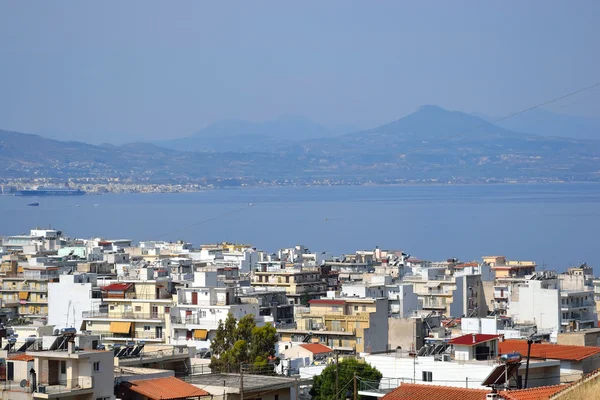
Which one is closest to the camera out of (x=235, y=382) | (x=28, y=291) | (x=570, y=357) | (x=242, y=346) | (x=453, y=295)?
(x=235, y=382)

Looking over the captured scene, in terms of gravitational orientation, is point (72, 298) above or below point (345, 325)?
above

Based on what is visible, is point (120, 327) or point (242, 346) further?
point (120, 327)

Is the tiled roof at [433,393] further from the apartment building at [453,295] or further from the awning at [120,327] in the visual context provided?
the apartment building at [453,295]

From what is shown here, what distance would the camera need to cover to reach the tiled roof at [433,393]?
45.7ft

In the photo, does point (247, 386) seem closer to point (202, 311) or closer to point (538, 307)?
point (202, 311)

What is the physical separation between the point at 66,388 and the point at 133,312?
615 inches

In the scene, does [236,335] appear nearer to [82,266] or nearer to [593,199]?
[82,266]

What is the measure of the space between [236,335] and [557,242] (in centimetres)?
7891

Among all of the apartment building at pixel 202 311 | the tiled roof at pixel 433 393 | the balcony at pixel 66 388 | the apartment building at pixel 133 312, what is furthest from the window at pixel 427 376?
the apartment building at pixel 133 312

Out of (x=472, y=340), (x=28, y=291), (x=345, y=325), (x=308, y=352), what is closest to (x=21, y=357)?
(x=472, y=340)

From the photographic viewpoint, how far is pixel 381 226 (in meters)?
130

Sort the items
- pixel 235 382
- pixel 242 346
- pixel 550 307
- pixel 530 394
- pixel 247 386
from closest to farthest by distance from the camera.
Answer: pixel 530 394, pixel 247 386, pixel 235 382, pixel 242 346, pixel 550 307

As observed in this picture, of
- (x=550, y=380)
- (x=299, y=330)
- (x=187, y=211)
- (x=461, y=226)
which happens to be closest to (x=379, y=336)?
(x=299, y=330)

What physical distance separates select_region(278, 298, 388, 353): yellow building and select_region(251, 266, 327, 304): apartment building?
31.0 feet
